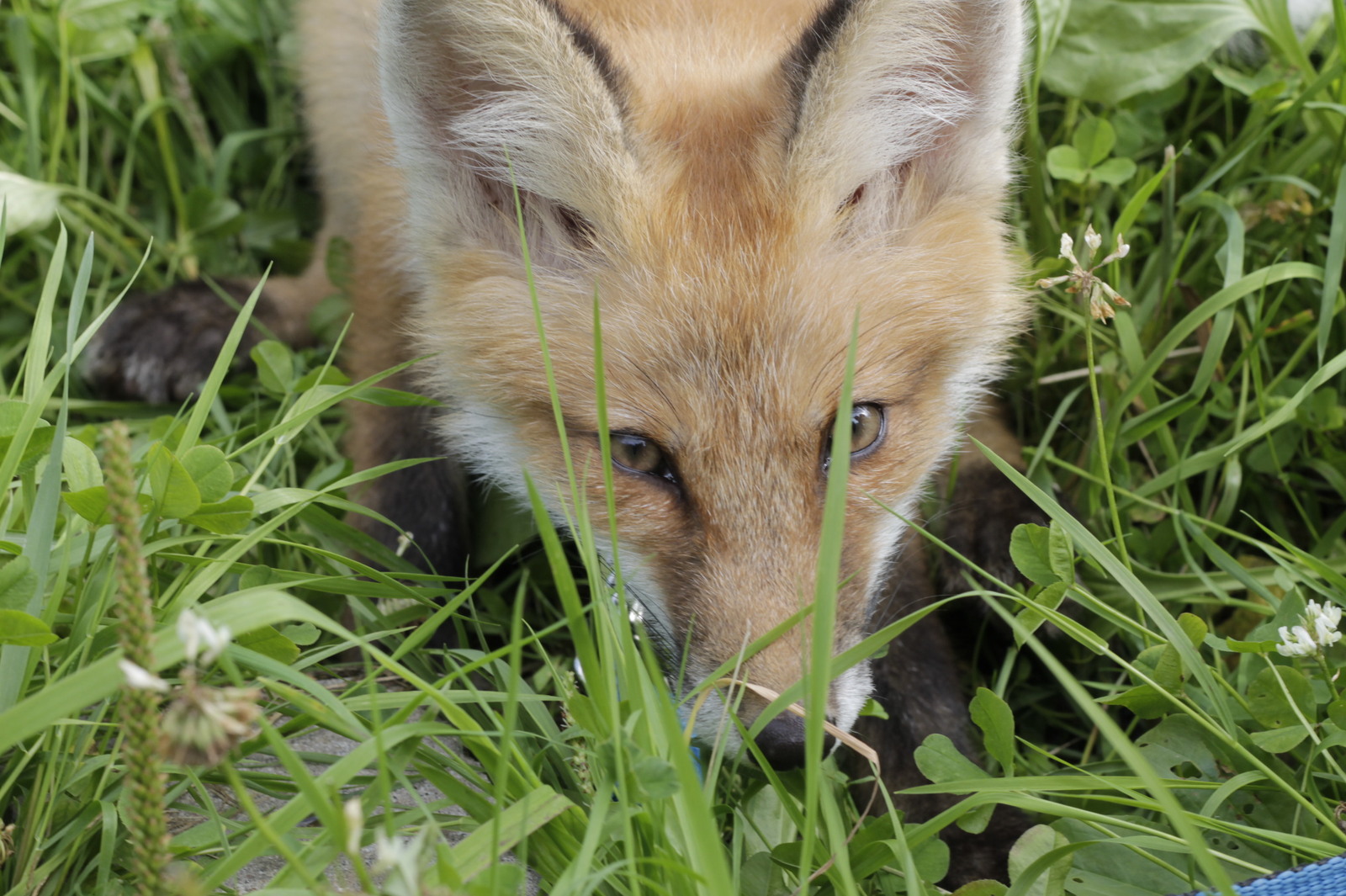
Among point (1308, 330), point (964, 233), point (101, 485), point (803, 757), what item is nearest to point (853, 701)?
point (803, 757)

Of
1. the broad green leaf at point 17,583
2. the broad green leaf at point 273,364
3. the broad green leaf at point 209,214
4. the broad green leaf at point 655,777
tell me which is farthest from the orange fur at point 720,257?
the broad green leaf at point 209,214

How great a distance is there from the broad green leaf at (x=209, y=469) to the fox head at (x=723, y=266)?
52 cm

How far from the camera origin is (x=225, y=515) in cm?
179

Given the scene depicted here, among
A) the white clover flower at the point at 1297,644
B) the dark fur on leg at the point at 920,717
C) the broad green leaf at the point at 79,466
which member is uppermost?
the broad green leaf at the point at 79,466

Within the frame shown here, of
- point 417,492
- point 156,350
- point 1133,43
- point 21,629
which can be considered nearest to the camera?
point 21,629

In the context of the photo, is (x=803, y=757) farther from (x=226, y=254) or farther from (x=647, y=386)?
(x=226, y=254)

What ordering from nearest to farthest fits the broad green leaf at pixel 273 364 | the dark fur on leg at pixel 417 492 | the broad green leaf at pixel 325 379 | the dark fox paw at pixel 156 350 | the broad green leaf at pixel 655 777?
1. the broad green leaf at pixel 655 777
2. the broad green leaf at pixel 325 379
3. the broad green leaf at pixel 273 364
4. the dark fur on leg at pixel 417 492
5. the dark fox paw at pixel 156 350

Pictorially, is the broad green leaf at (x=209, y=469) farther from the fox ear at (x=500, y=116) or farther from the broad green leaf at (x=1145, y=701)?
the broad green leaf at (x=1145, y=701)

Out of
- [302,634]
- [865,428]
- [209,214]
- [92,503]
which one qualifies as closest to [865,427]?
[865,428]

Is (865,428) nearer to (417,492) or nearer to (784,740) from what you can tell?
(784,740)

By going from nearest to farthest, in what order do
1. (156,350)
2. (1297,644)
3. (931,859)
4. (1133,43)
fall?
1. (931,859)
2. (1297,644)
3. (1133,43)
4. (156,350)

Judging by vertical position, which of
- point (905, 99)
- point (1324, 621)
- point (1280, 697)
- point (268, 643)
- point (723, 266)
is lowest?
point (1280, 697)

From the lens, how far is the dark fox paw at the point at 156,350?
9.82 feet

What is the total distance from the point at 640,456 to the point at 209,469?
757 mm
